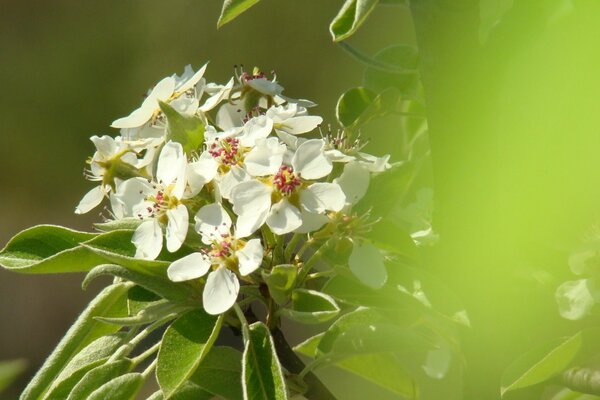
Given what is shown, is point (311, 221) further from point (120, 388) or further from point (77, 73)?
point (77, 73)

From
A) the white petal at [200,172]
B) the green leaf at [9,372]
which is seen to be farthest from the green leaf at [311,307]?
the green leaf at [9,372]

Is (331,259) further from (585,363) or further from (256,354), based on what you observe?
(585,363)

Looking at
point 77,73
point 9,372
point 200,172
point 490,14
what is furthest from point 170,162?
point 77,73

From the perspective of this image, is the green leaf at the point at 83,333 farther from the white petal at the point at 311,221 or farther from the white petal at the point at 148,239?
the white petal at the point at 311,221

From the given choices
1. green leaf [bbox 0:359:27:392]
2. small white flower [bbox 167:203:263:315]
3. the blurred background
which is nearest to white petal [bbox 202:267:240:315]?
small white flower [bbox 167:203:263:315]

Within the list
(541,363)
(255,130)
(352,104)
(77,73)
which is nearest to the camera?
(541,363)

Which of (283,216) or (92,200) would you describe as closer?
(283,216)
